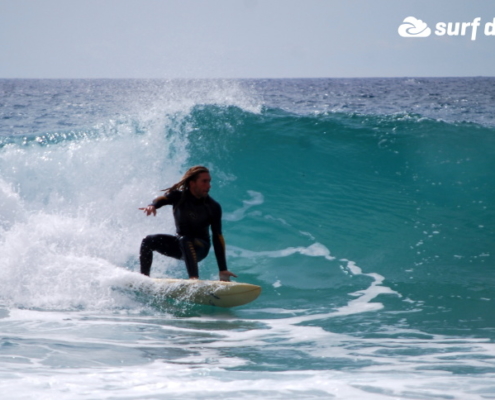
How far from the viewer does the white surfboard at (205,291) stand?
5957 mm

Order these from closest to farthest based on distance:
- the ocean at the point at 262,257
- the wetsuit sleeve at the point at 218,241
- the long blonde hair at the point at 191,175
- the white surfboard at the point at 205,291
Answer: the ocean at the point at 262,257, the white surfboard at the point at 205,291, the long blonde hair at the point at 191,175, the wetsuit sleeve at the point at 218,241

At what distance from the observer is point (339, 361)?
426 centimetres

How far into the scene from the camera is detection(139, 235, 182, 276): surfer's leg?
6.30 metres

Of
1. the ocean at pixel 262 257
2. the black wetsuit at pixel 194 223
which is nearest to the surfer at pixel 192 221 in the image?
the black wetsuit at pixel 194 223

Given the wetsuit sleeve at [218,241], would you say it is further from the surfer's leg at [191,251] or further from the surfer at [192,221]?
the surfer's leg at [191,251]

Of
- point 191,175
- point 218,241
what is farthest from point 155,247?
point 191,175

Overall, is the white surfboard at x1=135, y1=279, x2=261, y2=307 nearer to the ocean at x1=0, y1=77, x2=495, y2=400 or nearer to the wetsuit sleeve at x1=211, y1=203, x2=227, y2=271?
the ocean at x1=0, y1=77, x2=495, y2=400

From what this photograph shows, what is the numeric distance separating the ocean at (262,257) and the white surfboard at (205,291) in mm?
101

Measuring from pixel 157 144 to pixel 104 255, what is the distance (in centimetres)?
387

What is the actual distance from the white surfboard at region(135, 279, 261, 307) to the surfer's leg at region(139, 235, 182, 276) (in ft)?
1.04

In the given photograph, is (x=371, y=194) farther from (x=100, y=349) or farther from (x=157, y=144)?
(x=100, y=349)

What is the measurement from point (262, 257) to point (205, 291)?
8.31 feet

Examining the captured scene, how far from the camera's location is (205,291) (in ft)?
19.6

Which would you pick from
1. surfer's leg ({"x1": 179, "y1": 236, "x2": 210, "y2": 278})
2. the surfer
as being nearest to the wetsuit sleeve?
the surfer
